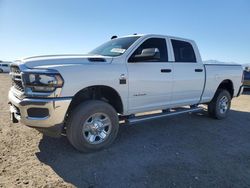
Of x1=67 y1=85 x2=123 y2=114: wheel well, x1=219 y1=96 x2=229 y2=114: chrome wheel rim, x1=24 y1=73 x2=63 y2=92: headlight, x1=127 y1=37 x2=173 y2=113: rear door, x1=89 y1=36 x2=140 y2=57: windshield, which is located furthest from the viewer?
x1=219 y1=96 x2=229 y2=114: chrome wheel rim

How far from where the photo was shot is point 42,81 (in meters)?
3.45

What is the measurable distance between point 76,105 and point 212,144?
9.12ft

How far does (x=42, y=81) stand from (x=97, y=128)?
1.25 meters

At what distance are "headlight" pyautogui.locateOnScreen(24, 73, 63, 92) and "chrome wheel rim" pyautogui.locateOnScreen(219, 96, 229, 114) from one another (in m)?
5.06

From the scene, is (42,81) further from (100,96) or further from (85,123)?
(100,96)

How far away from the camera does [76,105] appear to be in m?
4.09

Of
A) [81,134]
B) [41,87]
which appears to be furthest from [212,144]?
[41,87]

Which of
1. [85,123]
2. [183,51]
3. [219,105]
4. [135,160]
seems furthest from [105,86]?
[219,105]

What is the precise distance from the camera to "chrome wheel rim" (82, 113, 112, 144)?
3.99 m

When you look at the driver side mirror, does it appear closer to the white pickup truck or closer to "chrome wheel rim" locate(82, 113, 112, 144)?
the white pickup truck

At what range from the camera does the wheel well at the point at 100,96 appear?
4.09m

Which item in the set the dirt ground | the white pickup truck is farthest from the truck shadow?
the white pickup truck

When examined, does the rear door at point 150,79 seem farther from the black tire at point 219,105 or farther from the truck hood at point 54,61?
the black tire at point 219,105

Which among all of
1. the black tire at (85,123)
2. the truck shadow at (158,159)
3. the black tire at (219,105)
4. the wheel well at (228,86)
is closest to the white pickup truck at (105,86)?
the black tire at (85,123)
